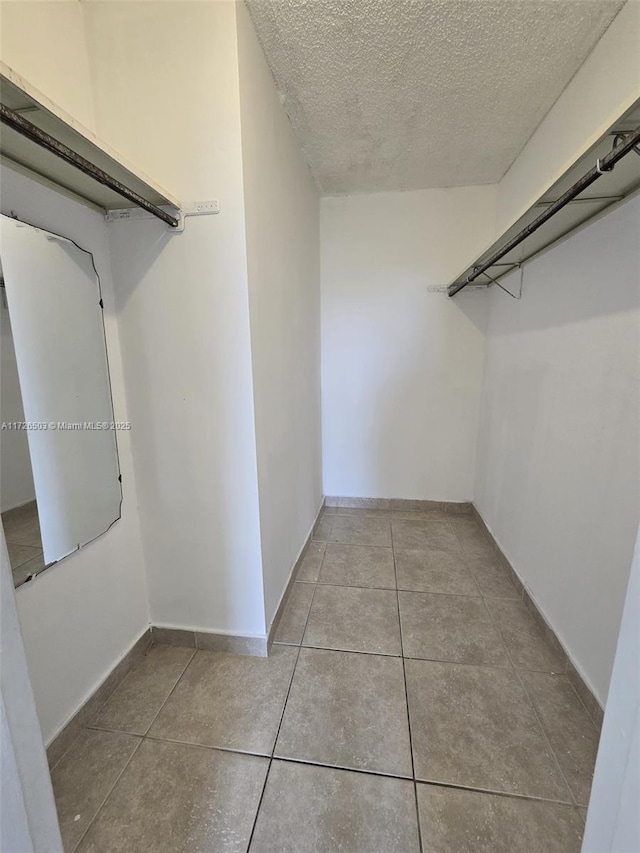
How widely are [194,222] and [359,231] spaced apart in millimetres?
1813

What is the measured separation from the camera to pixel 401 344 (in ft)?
9.37

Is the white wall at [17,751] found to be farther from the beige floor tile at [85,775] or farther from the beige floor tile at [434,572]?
the beige floor tile at [434,572]

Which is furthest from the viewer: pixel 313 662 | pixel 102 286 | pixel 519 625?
pixel 519 625

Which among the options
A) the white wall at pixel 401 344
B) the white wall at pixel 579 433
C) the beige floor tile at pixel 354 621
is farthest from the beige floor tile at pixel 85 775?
the white wall at pixel 401 344

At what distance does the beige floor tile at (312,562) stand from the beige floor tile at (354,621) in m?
0.12

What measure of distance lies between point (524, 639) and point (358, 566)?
953mm

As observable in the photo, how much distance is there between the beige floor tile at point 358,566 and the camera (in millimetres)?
2143

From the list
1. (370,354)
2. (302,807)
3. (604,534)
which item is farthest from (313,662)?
(370,354)

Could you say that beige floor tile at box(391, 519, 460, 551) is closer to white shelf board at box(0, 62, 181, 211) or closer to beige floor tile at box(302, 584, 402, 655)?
beige floor tile at box(302, 584, 402, 655)

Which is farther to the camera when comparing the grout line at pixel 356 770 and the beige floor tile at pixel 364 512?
the beige floor tile at pixel 364 512

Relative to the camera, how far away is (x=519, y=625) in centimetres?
177

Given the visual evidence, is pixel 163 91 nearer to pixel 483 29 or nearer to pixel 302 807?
pixel 483 29

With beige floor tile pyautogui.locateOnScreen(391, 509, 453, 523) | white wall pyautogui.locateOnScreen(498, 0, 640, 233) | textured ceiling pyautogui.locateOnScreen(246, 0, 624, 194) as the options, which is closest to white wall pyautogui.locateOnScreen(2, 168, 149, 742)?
textured ceiling pyautogui.locateOnScreen(246, 0, 624, 194)

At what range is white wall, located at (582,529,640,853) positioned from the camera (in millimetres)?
550
